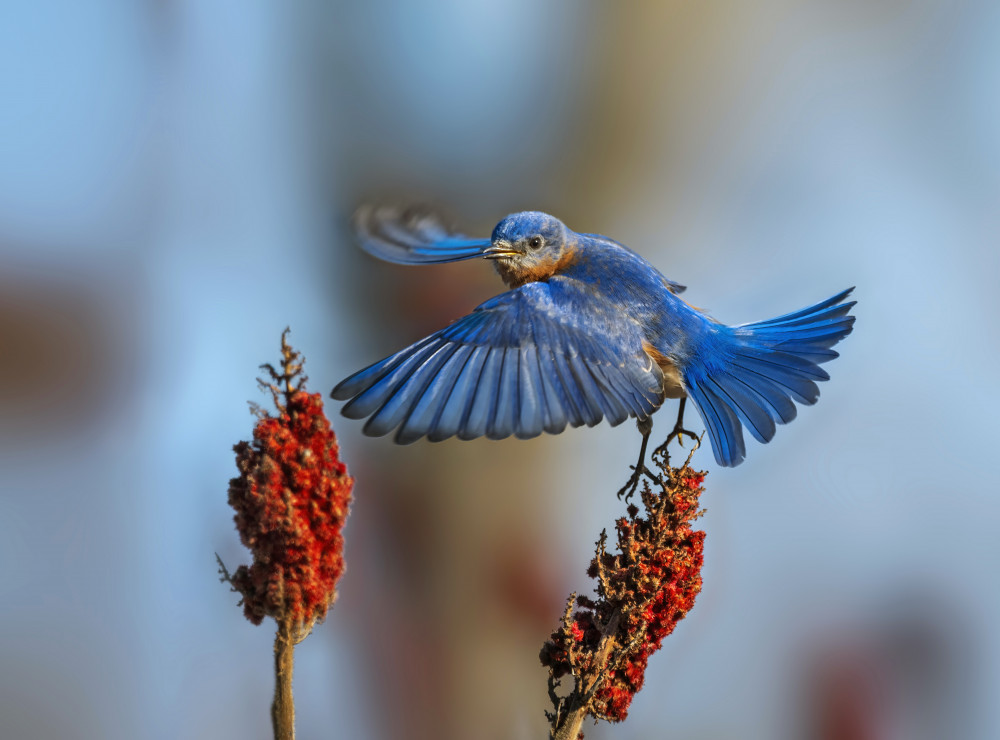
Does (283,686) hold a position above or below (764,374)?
below

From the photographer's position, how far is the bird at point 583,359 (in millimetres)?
1715

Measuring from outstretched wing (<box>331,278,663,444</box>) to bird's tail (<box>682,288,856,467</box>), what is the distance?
0.20m

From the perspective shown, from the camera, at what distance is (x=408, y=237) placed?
2.62 metres

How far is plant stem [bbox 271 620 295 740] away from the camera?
89 centimetres

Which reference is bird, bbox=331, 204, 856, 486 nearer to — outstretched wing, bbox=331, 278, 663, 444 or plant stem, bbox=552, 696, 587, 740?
outstretched wing, bbox=331, 278, 663, 444

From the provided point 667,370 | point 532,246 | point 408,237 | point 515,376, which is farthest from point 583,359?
point 408,237

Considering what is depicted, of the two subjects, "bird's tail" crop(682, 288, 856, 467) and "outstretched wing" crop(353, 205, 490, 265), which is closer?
"bird's tail" crop(682, 288, 856, 467)

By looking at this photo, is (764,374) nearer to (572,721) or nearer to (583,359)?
(583,359)

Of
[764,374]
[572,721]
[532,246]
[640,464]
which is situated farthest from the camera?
[532,246]

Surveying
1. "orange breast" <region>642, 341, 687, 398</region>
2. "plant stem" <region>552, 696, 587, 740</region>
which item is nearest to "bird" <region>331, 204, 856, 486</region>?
"orange breast" <region>642, 341, 687, 398</region>

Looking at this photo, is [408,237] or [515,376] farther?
[408,237]

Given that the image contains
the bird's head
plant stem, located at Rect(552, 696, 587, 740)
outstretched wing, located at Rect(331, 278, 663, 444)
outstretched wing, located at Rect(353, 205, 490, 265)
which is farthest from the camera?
outstretched wing, located at Rect(353, 205, 490, 265)

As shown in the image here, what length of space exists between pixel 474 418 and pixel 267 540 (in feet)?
2.60

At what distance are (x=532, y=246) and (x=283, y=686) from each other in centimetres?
162
